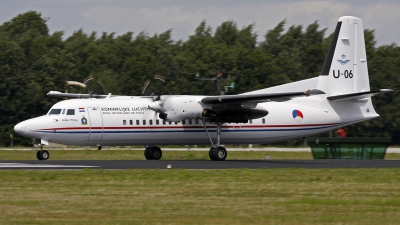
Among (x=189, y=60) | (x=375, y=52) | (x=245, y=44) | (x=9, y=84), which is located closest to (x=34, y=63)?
(x=9, y=84)

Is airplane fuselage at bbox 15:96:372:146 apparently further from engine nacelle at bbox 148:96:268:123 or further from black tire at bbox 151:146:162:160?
black tire at bbox 151:146:162:160

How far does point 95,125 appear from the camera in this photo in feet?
86.8

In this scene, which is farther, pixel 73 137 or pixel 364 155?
pixel 364 155

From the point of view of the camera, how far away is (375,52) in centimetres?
6231

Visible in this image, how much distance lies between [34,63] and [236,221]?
4578cm

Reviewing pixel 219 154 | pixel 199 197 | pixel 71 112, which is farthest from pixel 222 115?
pixel 199 197

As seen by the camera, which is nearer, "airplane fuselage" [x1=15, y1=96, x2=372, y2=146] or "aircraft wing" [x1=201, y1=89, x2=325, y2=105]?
"aircraft wing" [x1=201, y1=89, x2=325, y2=105]

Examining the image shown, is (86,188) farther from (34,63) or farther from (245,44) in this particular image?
(245,44)

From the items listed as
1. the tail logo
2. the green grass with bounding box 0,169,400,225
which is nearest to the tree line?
the tail logo

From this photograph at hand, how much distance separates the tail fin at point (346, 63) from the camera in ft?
98.8

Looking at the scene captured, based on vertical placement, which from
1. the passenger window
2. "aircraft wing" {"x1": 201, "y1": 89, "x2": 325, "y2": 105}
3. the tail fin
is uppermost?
the tail fin

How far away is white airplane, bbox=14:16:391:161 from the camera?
26125 mm

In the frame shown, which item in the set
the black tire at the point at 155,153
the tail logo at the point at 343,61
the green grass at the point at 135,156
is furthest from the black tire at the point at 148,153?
the tail logo at the point at 343,61

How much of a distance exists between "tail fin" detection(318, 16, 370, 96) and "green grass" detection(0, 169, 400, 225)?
971cm
